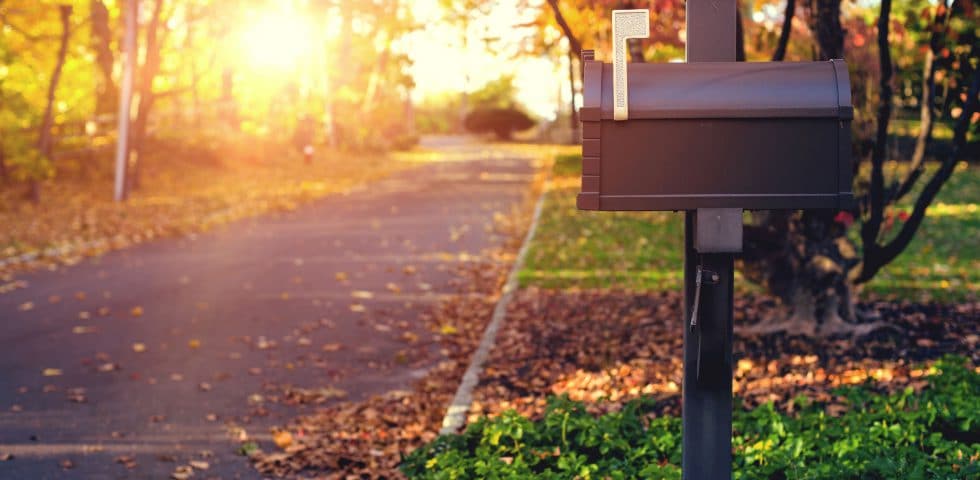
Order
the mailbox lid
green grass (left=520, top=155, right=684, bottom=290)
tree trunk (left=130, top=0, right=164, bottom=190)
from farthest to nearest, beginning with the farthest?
tree trunk (left=130, top=0, right=164, bottom=190), green grass (left=520, top=155, right=684, bottom=290), the mailbox lid

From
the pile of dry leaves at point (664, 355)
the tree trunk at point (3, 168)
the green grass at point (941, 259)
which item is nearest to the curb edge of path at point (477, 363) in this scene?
the pile of dry leaves at point (664, 355)

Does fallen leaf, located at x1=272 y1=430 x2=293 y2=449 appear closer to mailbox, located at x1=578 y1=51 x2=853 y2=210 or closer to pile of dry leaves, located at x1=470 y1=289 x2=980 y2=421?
pile of dry leaves, located at x1=470 y1=289 x2=980 y2=421

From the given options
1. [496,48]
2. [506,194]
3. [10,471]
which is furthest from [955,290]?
[506,194]

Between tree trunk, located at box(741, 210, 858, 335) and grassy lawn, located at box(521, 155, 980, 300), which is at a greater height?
tree trunk, located at box(741, 210, 858, 335)

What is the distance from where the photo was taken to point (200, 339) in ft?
31.9

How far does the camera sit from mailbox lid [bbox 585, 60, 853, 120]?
3.35 metres

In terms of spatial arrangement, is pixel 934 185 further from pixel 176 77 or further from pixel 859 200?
pixel 176 77

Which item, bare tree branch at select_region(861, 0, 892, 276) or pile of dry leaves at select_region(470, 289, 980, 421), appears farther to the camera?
bare tree branch at select_region(861, 0, 892, 276)

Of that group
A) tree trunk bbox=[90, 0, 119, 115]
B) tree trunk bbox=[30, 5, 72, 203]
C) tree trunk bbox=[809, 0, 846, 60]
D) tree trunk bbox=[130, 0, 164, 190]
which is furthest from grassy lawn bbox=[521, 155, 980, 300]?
tree trunk bbox=[90, 0, 119, 115]

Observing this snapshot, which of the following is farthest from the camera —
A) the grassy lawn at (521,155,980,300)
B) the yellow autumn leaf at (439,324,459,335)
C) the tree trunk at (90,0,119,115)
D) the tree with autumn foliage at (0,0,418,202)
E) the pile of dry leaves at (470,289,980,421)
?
the tree trunk at (90,0,119,115)

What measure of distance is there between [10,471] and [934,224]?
1537cm

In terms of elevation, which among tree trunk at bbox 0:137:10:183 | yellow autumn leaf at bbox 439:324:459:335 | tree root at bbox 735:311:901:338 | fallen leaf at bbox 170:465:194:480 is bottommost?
yellow autumn leaf at bbox 439:324:459:335

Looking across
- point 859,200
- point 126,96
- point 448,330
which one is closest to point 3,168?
point 126,96

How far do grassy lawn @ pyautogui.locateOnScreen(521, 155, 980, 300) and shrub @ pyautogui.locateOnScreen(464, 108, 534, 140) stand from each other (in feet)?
157
